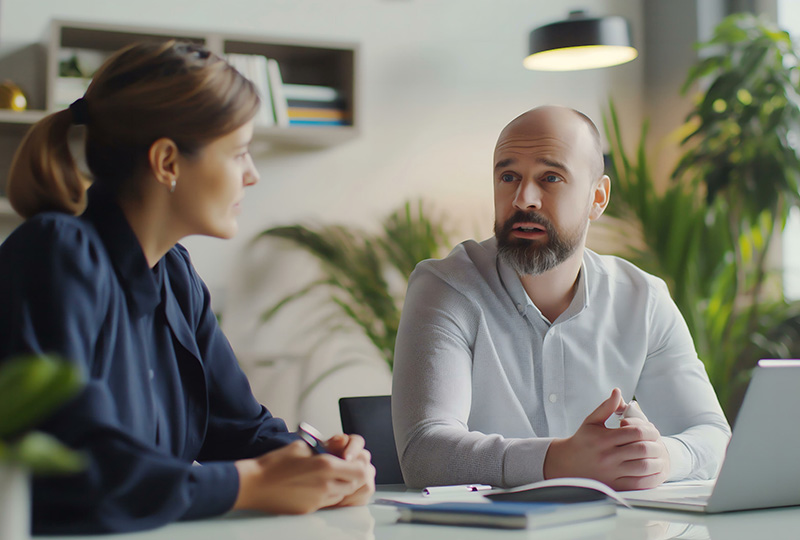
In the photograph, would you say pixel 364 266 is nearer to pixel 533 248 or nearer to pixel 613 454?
pixel 533 248

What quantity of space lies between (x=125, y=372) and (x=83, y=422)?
226 mm

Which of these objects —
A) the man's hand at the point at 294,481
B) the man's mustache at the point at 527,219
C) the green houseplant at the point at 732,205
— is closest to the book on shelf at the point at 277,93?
the green houseplant at the point at 732,205

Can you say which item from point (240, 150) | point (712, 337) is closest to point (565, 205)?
point (240, 150)

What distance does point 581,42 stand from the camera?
327 cm

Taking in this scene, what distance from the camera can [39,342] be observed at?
37.5 inches

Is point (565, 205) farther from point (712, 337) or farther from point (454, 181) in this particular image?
point (454, 181)

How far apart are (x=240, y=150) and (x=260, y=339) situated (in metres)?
2.47

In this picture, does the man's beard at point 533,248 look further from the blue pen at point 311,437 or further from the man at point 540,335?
the blue pen at point 311,437

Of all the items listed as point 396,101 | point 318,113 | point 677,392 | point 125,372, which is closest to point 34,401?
point 125,372

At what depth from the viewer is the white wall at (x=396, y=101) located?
3586mm

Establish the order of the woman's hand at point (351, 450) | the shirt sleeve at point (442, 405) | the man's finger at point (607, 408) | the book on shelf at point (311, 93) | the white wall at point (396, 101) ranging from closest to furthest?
the woman's hand at point (351, 450), the man's finger at point (607, 408), the shirt sleeve at point (442, 405), the book on shelf at point (311, 93), the white wall at point (396, 101)

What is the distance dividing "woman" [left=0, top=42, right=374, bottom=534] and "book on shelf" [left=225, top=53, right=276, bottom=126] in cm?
203

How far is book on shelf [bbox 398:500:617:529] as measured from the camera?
0.84 metres

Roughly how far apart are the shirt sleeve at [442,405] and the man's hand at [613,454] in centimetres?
6
